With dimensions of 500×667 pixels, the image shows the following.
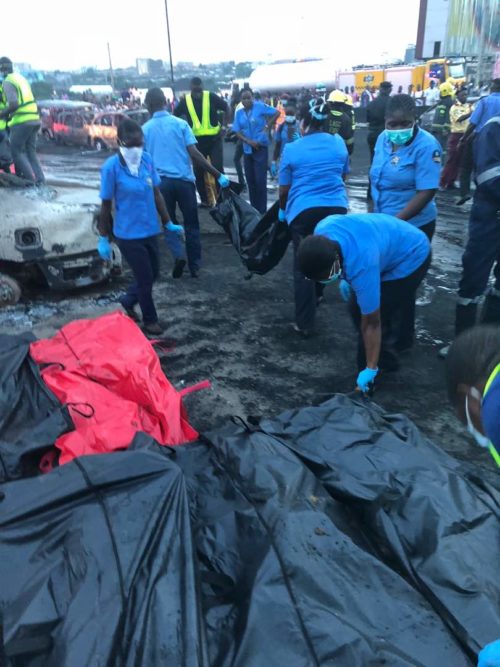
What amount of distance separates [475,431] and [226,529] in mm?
794

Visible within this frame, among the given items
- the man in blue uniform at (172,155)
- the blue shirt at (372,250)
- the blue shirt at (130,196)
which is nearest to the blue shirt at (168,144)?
the man in blue uniform at (172,155)

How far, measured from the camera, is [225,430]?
2053 mm

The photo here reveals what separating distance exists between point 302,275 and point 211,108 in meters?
3.74

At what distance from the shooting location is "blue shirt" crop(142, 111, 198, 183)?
461cm

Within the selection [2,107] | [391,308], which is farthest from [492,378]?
[2,107]

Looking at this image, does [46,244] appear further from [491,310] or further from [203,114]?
[491,310]

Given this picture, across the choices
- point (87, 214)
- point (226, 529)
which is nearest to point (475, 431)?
point (226, 529)

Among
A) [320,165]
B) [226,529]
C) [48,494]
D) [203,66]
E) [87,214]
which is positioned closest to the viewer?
[48,494]

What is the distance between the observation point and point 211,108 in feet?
20.9

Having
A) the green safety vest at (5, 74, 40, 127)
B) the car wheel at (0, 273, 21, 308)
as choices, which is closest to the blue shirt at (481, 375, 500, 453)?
the car wheel at (0, 273, 21, 308)

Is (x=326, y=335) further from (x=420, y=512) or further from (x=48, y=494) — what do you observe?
(x=48, y=494)

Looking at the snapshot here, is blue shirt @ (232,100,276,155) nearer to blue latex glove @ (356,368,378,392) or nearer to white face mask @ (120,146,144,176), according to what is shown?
white face mask @ (120,146,144,176)

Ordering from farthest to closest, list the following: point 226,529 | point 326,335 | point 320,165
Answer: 1. point 326,335
2. point 320,165
3. point 226,529

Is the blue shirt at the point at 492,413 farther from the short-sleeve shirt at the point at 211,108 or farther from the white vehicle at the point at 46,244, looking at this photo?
the short-sleeve shirt at the point at 211,108
